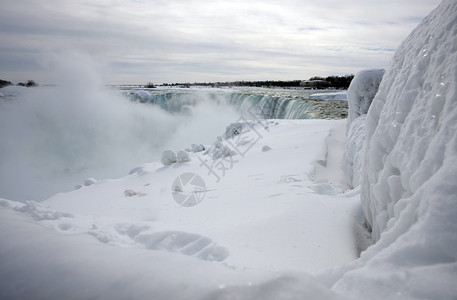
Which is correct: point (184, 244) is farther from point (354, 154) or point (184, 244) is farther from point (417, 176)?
point (354, 154)

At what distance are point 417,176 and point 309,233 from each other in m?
1.28

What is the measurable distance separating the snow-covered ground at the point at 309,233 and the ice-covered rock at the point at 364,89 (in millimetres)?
1533

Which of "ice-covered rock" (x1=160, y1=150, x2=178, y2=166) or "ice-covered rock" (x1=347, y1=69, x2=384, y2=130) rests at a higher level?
"ice-covered rock" (x1=347, y1=69, x2=384, y2=130)

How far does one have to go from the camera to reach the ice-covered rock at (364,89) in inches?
224

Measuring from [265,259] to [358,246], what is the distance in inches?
35.1

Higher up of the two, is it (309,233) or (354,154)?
(354,154)

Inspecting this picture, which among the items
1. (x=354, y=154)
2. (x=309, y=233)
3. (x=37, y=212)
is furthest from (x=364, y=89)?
(x=37, y=212)

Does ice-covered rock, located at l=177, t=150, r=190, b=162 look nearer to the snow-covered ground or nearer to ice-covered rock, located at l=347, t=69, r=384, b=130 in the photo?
the snow-covered ground

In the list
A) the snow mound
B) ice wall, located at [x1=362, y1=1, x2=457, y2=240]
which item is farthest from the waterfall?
the snow mound

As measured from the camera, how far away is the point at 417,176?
4.45 feet

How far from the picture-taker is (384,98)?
2418mm

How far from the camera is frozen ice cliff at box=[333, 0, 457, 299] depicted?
98 cm

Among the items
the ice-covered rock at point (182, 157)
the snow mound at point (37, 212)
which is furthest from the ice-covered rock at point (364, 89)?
the snow mound at point (37, 212)

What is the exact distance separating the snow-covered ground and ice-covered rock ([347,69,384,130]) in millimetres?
1533
